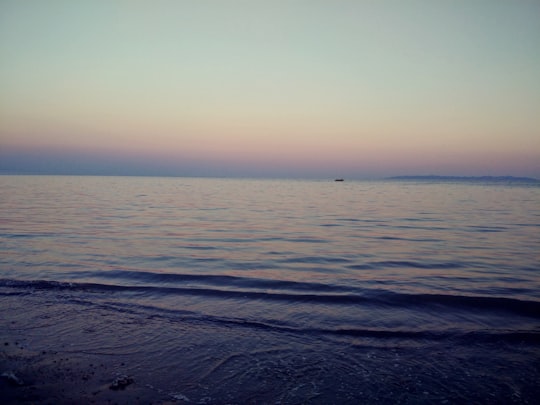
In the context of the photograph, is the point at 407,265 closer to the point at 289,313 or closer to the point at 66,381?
the point at 289,313

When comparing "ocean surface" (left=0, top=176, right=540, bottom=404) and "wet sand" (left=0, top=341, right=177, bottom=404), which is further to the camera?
"ocean surface" (left=0, top=176, right=540, bottom=404)

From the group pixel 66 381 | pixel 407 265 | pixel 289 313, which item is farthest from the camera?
pixel 407 265

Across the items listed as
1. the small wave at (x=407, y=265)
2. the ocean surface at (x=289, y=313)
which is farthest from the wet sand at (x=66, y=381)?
the small wave at (x=407, y=265)

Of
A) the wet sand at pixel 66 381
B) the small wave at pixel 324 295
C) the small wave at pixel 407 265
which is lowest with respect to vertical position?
the small wave at pixel 324 295

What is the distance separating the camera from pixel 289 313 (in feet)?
29.9

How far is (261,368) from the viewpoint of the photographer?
6.11m

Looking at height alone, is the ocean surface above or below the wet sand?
below

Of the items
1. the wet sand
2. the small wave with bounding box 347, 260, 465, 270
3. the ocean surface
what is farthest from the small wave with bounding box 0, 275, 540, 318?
the wet sand

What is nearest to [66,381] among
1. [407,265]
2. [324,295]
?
[324,295]

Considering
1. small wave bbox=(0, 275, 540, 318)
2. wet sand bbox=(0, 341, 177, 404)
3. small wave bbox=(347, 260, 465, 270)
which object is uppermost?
wet sand bbox=(0, 341, 177, 404)

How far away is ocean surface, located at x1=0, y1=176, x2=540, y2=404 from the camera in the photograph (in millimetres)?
5750

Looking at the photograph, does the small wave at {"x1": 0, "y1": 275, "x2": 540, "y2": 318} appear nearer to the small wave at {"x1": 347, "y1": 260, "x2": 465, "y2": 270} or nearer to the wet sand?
the small wave at {"x1": 347, "y1": 260, "x2": 465, "y2": 270}

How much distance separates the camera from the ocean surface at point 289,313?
5750 mm

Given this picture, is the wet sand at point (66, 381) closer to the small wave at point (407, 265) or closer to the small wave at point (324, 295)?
the small wave at point (324, 295)
